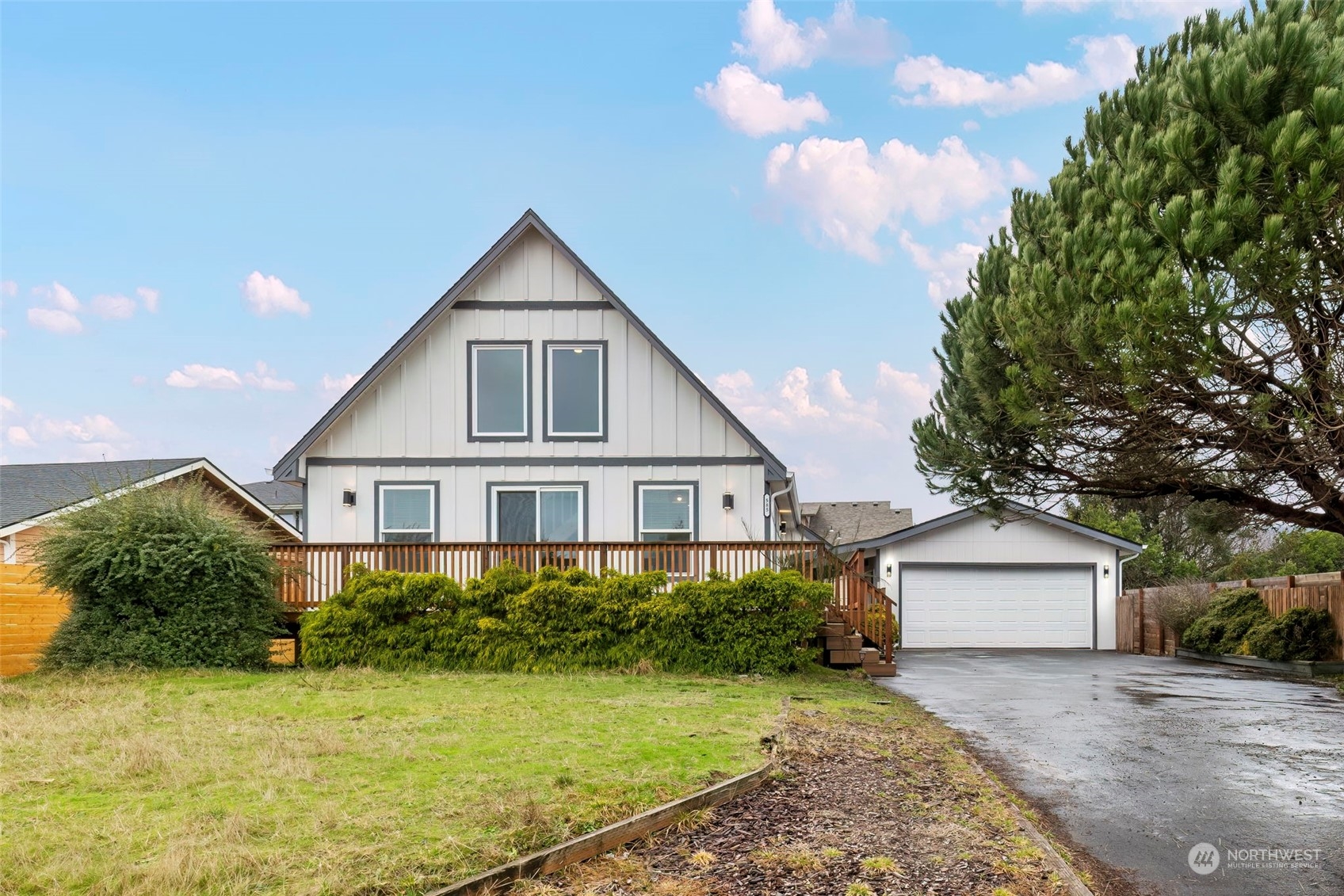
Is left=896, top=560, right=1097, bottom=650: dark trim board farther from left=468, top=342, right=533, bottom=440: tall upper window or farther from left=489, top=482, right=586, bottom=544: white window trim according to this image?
left=468, top=342, right=533, bottom=440: tall upper window

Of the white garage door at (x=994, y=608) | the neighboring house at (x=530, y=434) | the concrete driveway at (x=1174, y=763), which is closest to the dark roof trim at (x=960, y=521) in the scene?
the white garage door at (x=994, y=608)

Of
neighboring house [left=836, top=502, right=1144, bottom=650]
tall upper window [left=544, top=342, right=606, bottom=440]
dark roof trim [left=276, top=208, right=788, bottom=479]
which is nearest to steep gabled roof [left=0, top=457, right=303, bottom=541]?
dark roof trim [left=276, top=208, right=788, bottom=479]

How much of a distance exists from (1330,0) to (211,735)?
12592mm

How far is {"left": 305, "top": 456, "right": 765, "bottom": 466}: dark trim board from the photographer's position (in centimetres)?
1886

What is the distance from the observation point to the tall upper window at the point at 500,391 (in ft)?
62.5

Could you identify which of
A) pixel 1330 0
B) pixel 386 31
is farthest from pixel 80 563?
pixel 1330 0

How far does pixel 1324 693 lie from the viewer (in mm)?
15070

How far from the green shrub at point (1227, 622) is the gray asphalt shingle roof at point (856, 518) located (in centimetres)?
1537

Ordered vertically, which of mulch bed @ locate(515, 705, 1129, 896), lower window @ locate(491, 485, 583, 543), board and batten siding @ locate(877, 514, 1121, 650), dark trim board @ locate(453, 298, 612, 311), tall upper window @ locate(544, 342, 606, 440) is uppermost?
dark trim board @ locate(453, 298, 612, 311)

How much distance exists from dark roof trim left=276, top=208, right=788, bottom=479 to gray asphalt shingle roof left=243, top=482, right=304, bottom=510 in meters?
16.6

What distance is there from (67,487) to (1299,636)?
24.2 meters

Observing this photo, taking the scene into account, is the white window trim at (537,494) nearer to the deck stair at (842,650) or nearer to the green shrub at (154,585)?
the green shrub at (154,585)

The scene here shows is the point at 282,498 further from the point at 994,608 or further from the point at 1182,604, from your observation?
the point at 1182,604

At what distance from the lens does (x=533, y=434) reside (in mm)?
19047
